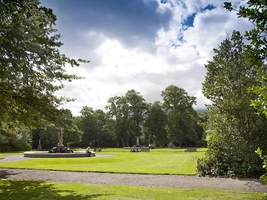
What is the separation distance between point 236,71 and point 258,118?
3072 millimetres

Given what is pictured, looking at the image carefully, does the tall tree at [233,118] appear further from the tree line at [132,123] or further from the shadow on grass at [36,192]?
the tree line at [132,123]

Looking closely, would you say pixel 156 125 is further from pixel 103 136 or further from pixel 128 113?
pixel 103 136

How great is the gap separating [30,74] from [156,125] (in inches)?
2563

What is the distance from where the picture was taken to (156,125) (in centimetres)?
7469

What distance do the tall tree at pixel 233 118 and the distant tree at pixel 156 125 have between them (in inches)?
2291

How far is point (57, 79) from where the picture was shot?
1193cm

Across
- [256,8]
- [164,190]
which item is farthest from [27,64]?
[256,8]

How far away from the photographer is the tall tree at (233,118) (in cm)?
1449

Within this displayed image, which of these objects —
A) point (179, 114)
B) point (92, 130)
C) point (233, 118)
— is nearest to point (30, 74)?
point (233, 118)

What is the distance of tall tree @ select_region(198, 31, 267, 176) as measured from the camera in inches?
571

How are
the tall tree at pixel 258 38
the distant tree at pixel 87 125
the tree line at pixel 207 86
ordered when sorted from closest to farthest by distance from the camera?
1. the tall tree at pixel 258 38
2. the tree line at pixel 207 86
3. the distant tree at pixel 87 125

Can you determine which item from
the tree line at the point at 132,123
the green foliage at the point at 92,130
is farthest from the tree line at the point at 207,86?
the green foliage at the point at 92,130

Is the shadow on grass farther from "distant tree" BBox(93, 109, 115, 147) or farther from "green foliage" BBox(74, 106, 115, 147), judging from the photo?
"distant tree" BBox(93, 109, 115, 147)

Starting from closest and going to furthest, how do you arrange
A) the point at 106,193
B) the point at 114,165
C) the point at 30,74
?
1. the point at 106,193
2. the point at 30,74
3. the point at 114,165
